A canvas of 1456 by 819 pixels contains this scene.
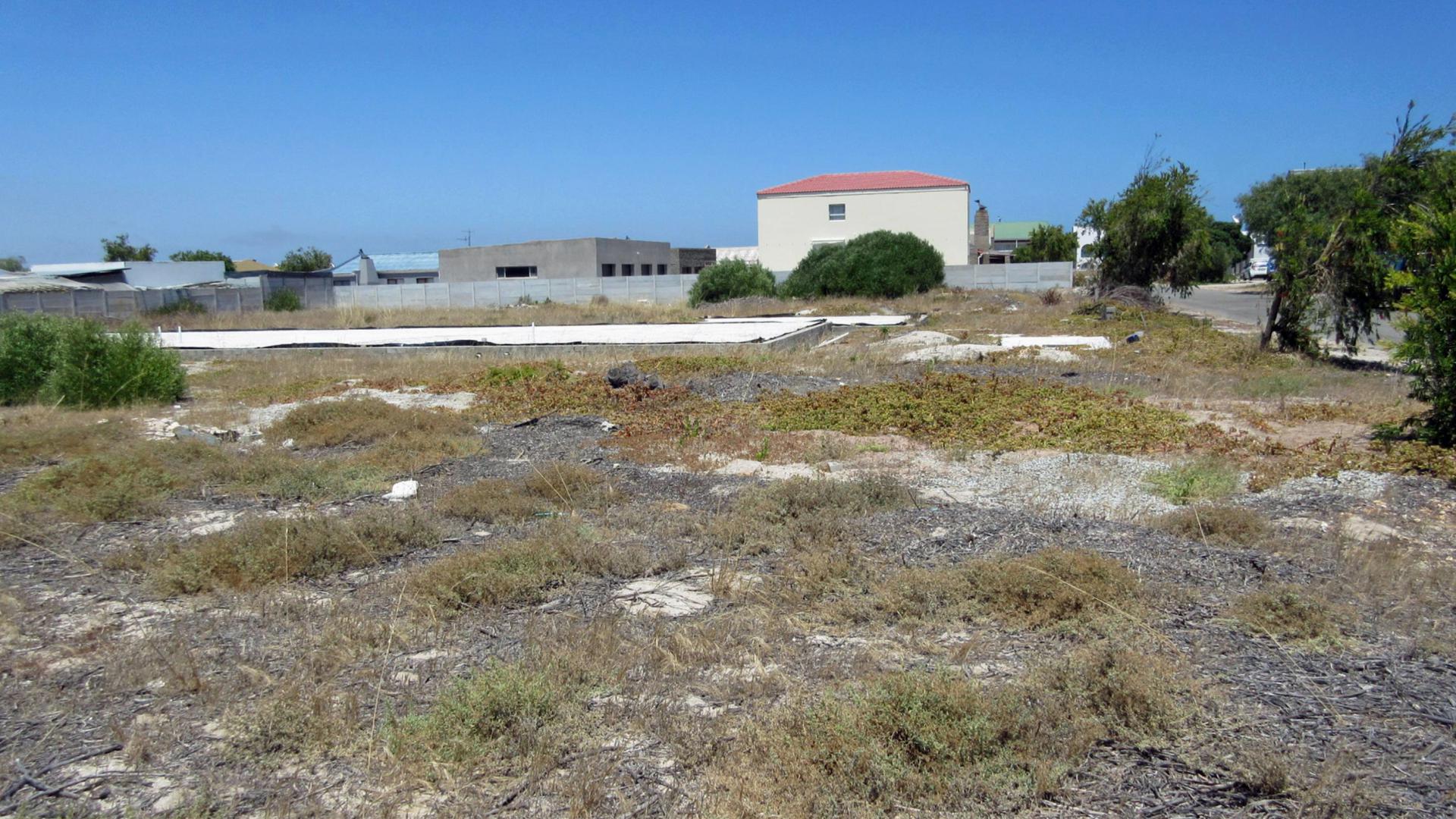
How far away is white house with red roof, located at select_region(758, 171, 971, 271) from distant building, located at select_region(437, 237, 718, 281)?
9022 mm

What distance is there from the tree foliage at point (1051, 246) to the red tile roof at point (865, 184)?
15.6 metres

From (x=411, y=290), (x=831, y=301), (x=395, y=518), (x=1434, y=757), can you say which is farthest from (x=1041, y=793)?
(x=411, y=290)

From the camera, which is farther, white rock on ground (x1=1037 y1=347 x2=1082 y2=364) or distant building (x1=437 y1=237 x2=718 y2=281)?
distant building (x1=437 y1=237 x2=718 y2=281)

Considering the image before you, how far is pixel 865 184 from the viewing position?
2152 inches

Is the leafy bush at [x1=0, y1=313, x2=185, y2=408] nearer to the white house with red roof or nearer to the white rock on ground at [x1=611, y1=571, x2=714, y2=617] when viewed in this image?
the white rock on ground at [x1=611, y1=571, x2=714, y2=617]

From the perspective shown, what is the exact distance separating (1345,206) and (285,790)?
18197mm

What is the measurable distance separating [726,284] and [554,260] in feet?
62.2

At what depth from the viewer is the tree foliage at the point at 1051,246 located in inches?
2689

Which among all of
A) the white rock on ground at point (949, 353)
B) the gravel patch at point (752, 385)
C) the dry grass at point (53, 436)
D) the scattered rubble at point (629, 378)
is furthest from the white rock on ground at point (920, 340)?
the dry grass at point (53, 436)

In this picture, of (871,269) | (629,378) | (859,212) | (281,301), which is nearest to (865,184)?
(859,212)

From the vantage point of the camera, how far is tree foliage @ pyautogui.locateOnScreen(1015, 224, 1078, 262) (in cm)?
6831

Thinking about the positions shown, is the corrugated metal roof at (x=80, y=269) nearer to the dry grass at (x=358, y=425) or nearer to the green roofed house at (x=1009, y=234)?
the dry grass at (x=358, y=425)

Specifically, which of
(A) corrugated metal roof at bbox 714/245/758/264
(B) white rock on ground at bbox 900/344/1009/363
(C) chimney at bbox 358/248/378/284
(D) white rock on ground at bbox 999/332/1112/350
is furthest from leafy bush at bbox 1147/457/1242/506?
(C) chimney at bbox 358/248/378/284

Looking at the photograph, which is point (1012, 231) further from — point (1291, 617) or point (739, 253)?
point (1291, 617)
